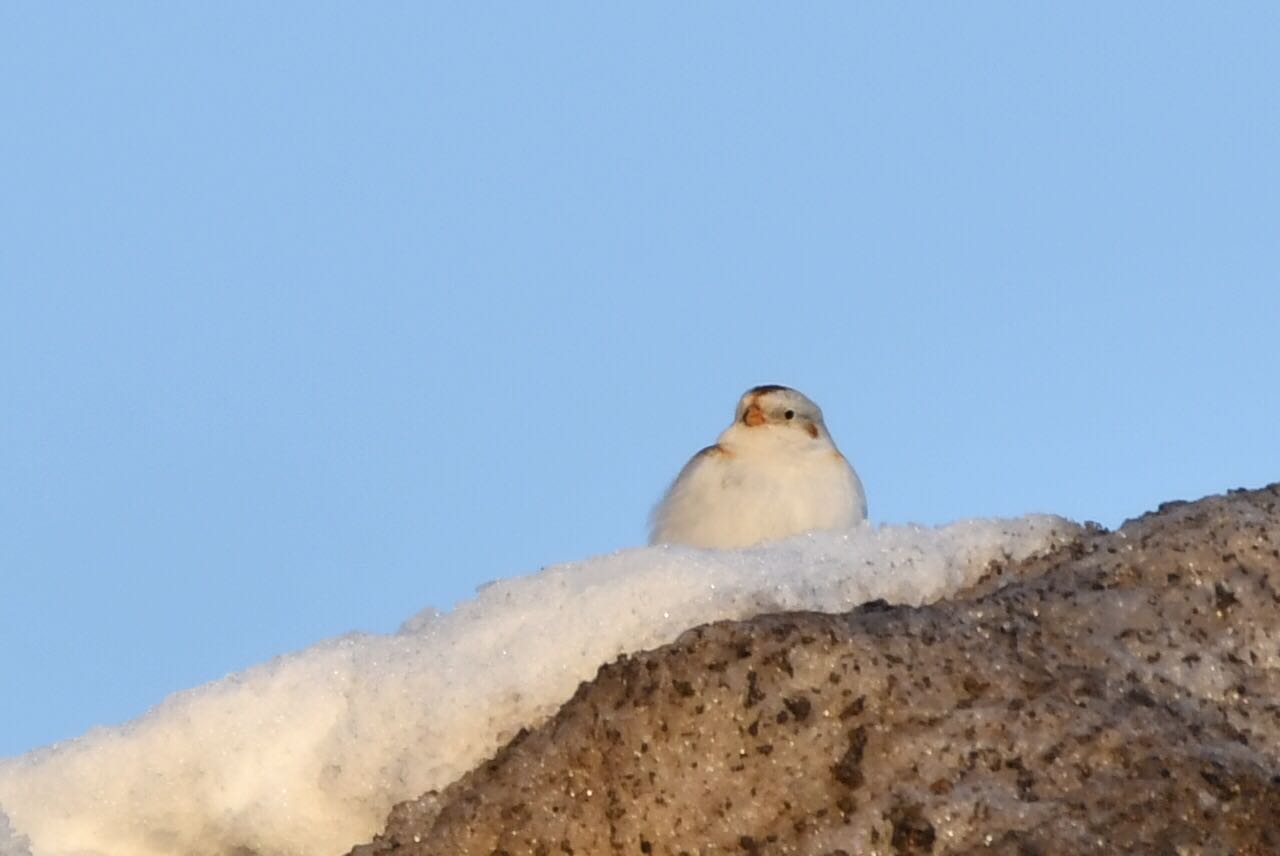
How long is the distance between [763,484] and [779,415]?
56cm

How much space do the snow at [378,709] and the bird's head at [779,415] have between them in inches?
163

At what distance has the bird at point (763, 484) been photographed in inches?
252

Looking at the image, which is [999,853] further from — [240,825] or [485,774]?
[240,825]

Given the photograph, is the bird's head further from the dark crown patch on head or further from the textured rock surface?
the textured rock surface

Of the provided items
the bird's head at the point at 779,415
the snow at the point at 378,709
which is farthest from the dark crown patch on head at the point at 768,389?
the snow at the point at 378,709

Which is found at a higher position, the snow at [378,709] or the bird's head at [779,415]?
the bird's head at [779,415]

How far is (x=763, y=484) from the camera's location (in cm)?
657

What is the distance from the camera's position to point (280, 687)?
2.68 m

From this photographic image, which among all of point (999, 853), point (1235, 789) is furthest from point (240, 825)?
point (1235, 789)

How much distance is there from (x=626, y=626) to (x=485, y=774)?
1.01 feet

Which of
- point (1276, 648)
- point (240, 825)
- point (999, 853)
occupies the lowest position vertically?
point (999, 853)

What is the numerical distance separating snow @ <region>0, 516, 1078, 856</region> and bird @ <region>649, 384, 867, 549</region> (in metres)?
3.44

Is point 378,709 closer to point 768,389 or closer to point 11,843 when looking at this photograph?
point 11,843

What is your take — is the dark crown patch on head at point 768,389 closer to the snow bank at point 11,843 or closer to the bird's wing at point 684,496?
the bird's wing at point 684,496
